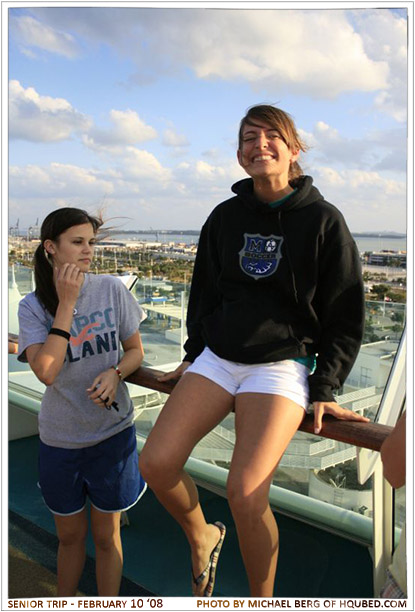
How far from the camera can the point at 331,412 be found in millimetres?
1393

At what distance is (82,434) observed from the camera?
67.6 inches

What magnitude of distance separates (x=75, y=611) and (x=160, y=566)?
1.15m

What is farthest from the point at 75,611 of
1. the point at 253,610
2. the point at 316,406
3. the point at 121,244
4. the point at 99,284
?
the point at 121,244

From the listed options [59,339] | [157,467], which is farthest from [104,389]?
[157,467]

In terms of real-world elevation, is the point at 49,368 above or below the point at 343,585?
above

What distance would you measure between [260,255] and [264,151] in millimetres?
292

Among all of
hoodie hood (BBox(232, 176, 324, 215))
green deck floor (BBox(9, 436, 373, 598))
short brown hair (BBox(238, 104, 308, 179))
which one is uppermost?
short brown hair (BBox(238, 104, 308, 179))

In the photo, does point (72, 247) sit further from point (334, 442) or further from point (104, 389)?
point (334, 442)

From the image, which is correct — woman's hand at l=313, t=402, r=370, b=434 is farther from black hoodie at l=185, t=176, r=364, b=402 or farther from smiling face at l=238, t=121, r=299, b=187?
smiling face at l=238, t=121, r=299, b=187

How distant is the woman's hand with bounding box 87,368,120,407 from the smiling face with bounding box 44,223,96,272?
1.11 ft

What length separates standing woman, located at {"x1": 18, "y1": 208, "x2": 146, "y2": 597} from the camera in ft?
5.61

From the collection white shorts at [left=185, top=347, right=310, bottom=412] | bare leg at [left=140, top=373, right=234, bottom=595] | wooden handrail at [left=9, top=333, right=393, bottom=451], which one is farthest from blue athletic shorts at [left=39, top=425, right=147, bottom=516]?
wooden handrail at [left=9, top=333, right=393, bottom=451]

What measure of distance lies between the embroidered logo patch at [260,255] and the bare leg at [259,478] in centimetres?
34
